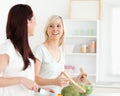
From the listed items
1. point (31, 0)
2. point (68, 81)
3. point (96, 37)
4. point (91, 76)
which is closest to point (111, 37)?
point (96, 37)

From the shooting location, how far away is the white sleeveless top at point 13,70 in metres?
1.59

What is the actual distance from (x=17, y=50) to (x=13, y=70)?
0.35ft

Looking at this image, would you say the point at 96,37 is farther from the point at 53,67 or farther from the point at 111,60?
the point at 53,67

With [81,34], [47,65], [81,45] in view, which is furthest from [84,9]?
[47,65]

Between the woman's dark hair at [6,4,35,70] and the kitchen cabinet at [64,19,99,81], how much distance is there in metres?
2.69

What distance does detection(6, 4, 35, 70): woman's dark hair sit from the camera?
1.66 meters

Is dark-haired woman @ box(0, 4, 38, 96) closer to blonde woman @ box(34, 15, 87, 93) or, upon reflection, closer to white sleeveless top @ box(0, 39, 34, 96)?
white sleeveless top @ box(0, 39, 34, 96)

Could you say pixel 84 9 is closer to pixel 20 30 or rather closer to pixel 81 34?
pixel 81 34

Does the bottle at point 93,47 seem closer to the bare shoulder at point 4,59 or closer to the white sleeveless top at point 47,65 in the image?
the white sleeveless top at point 47,65

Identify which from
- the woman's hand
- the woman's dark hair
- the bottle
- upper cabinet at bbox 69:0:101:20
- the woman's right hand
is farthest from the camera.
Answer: upper cabinet at bbox 69:0:101:20

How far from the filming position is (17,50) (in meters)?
1.64

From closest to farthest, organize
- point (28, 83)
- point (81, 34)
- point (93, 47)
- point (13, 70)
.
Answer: point (28, 83), point (13, 70), point (93, 47), point (81, 34)

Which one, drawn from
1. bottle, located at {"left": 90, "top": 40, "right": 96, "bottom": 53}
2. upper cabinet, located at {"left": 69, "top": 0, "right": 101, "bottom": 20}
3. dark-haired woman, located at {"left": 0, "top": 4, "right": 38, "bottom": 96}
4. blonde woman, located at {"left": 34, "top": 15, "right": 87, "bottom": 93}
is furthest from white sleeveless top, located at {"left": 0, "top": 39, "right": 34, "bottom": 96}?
upper cabinet, located at {"left": 69, "top": 0, "right": 101, "bottom": 20}

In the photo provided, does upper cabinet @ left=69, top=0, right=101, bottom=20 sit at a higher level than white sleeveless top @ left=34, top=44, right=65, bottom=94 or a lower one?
higher
